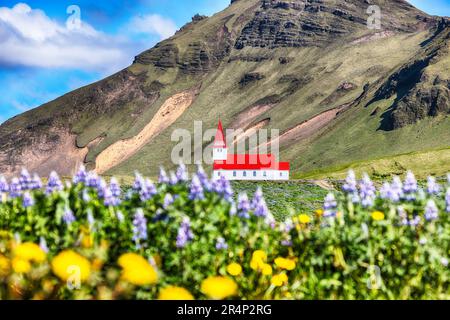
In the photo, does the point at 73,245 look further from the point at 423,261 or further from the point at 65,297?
the point at 423,261

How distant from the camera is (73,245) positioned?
8.18 metres

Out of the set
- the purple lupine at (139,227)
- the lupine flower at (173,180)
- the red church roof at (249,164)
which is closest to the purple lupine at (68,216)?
the purple lupine at (139,227)

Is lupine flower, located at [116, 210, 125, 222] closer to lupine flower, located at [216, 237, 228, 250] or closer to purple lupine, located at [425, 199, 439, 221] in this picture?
lupine flower, located at [216, 237, 228, 250]

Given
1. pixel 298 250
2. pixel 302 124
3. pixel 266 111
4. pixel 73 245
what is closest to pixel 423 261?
pixel 298 250

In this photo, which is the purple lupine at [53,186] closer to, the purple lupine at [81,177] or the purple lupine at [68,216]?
the purple lupine at [81,177]

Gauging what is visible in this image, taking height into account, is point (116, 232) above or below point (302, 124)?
below

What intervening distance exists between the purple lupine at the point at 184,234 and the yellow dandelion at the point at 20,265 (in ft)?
6.74

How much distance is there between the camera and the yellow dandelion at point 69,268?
730cm

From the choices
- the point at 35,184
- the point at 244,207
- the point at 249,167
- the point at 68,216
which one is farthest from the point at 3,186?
the point at 249,167

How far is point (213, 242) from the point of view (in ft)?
28.9

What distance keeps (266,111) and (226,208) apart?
629 ft

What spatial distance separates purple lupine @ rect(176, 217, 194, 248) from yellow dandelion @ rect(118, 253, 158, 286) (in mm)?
937

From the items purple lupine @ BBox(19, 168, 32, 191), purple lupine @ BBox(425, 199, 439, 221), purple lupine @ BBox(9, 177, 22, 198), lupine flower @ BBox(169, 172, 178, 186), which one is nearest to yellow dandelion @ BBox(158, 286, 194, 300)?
lupine flower @ BBox(169, 172, 178, 186)

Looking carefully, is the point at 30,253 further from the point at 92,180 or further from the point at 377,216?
the point at 377,216
